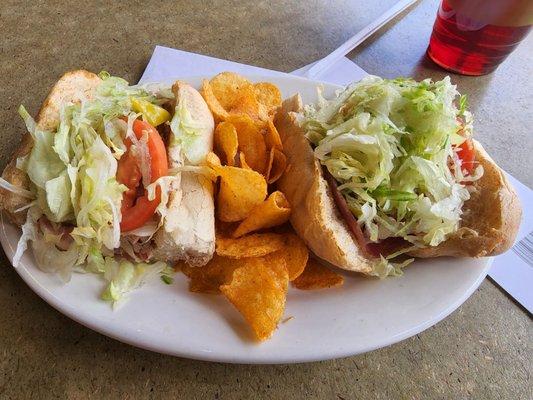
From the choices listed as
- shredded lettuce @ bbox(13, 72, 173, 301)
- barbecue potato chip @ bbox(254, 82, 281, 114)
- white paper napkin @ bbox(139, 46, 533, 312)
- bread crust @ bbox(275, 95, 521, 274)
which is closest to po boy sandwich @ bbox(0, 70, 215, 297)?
shredded lettuce @ bbox(13, 72, 173, 301)

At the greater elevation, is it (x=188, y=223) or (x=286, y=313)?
(x=188, y=223)

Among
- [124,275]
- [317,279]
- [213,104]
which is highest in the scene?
[213,104]

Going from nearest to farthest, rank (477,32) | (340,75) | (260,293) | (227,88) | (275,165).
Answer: (260,293)
(275,165)
(227,88)
(477,32)
(340,75)

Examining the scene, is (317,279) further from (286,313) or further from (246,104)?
(246,104)

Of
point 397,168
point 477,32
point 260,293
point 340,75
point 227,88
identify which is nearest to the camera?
point 260,293

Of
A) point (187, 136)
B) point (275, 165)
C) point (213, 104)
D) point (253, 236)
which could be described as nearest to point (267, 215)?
point (253, 236)

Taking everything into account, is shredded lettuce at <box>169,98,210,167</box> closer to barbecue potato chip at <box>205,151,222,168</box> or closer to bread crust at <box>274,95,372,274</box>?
barbecue potato chip at <box>205,151,222,168</box>
